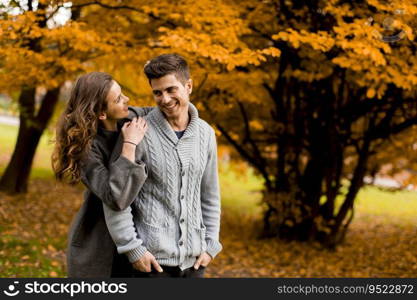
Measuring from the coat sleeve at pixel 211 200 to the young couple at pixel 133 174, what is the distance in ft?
0.35

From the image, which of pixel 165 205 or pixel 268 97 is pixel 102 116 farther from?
pixel 268 97

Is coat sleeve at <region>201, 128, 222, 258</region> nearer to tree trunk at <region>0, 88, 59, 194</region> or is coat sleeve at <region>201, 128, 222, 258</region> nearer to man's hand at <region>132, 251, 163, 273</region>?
man's hand at <region>132, 251, 163, 273</region>

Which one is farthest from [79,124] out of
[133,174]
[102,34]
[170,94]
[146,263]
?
[102,34]

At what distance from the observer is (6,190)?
37.2 ft

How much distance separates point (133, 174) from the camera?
8.26ft

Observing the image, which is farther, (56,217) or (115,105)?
(56,217)

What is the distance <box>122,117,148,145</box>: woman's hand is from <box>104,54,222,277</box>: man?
0.07 meters

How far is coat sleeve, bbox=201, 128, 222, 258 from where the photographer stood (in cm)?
295

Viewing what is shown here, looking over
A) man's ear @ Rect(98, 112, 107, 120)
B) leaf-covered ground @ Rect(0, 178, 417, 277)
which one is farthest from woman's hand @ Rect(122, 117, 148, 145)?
leaf-covered ground @ Rect(0, 178, 417, 277)

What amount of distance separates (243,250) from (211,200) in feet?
21.9

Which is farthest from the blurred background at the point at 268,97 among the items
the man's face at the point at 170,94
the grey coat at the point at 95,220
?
the man's face at the point at 170,94

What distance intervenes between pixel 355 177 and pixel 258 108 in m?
2.32

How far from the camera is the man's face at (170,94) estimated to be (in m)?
2.66

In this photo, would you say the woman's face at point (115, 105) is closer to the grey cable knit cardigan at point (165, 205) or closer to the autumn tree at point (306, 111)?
the grey cable knit cardigan at point (165, 205)
